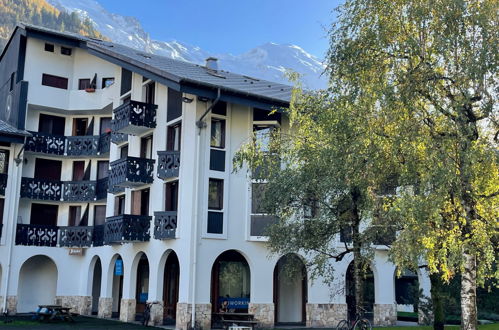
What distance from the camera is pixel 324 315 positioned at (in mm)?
25188

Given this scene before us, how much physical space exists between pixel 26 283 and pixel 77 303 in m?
3.35

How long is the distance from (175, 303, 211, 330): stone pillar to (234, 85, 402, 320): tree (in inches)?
212

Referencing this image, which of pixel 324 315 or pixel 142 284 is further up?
pixel 142 284

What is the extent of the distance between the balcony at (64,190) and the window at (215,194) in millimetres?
9571

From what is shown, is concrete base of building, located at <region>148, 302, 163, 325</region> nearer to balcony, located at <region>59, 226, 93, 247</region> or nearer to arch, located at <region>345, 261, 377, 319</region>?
arch, located at <region>345, 261, 377, 319</region>

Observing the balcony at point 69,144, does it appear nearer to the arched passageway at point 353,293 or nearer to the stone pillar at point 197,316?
the stone pillar at point 197,316

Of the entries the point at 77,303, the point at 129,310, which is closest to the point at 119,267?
the point at 129,310

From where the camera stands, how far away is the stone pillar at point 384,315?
2642 centimetres

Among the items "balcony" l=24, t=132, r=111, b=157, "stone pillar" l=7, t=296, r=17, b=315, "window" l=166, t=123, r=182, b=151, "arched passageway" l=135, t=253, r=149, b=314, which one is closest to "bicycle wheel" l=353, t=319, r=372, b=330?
"window" l=166, t=123, r=182, b=151

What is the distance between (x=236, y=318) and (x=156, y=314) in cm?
334

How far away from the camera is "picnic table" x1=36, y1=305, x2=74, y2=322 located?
25812mm

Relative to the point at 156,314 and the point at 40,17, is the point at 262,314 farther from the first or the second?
the point at 40,17

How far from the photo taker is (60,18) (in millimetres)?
128250

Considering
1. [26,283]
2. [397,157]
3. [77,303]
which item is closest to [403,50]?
[397,157]
